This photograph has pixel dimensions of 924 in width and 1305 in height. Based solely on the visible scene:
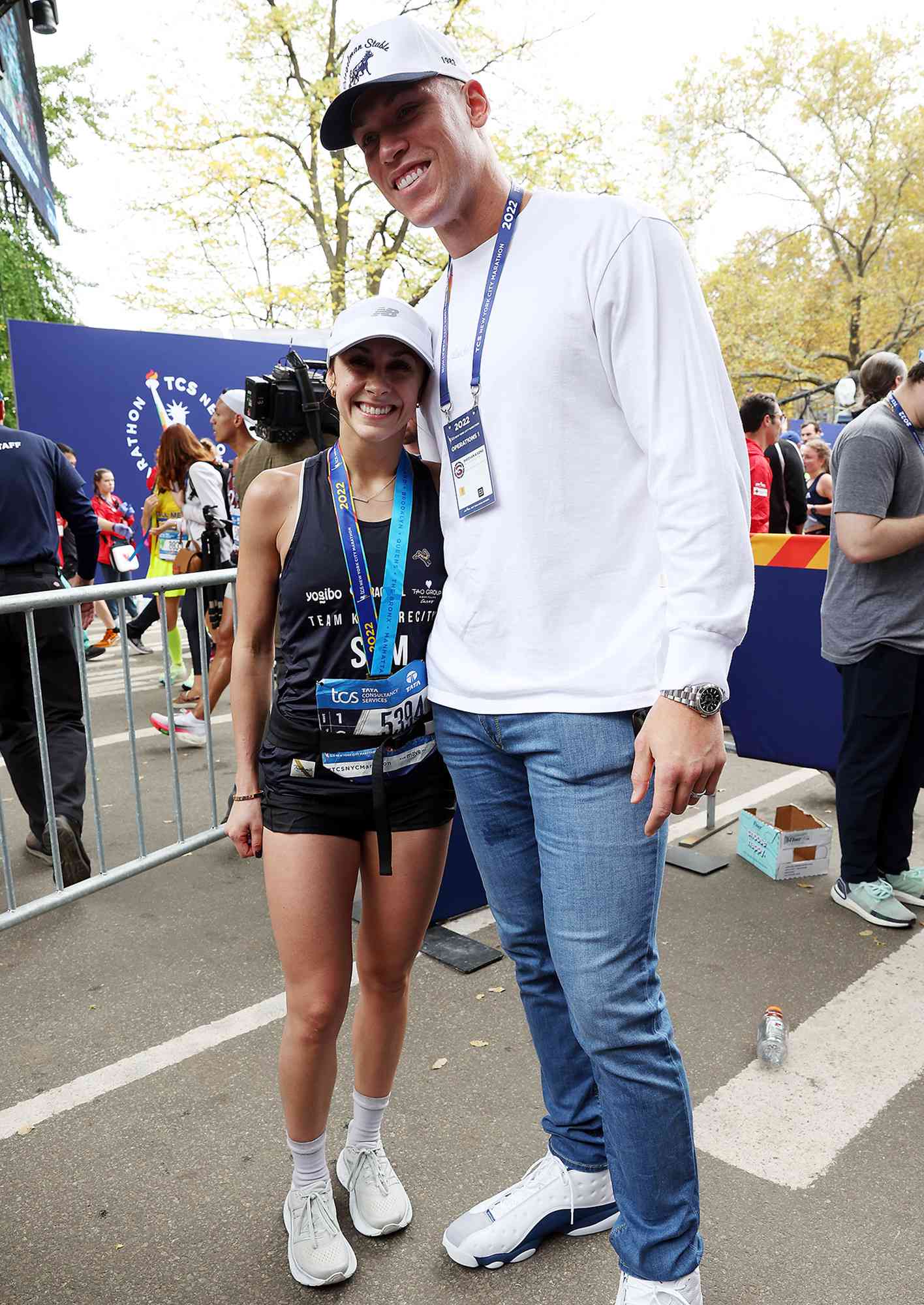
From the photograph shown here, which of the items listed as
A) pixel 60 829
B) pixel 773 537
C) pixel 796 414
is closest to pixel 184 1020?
pixel 60 829

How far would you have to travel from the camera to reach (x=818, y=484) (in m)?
10.5

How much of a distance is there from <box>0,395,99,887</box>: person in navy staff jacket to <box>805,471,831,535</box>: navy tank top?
6.84 m

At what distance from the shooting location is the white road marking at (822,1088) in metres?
2.50

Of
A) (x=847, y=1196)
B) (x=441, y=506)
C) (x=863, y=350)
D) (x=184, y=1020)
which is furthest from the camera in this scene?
(x=863, y=350)

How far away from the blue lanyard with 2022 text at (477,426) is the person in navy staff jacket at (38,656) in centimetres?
303

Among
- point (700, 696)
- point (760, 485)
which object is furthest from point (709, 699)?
point (760, 485)

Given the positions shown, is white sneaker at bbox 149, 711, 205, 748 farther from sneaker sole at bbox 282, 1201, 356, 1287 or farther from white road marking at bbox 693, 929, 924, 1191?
sneaker sole at bbox 282, 1201, 356, 1287

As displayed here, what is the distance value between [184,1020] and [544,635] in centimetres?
220

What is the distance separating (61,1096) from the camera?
2.79 metres

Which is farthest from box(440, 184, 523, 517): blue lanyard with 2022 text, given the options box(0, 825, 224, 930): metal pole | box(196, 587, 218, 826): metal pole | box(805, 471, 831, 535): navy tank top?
box(805, 471, 831, 535): navy tank top

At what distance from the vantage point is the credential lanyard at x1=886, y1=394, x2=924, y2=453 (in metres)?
3.45

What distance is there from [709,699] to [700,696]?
16mm

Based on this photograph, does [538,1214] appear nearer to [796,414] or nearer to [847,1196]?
[847,1196]

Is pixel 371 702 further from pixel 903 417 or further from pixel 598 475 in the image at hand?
pixel 903 417
